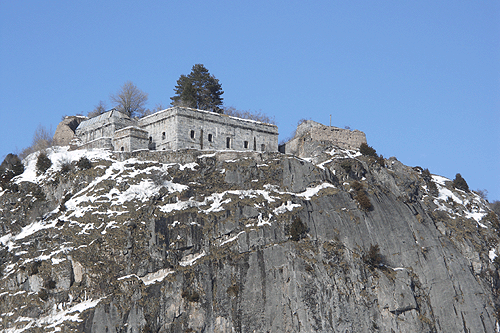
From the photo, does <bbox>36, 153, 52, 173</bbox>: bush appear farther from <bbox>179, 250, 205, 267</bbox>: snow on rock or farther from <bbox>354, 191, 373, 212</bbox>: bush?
<bbox>354, 191, 373, 212</bbox>: bush

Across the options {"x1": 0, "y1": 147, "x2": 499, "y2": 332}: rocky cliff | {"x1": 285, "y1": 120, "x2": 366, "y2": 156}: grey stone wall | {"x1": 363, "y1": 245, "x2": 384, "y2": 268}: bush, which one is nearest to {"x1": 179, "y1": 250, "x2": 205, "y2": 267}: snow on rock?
{"x1": 0, "y1": 147, "x2": 499, "y2": 332}: rocky cliff

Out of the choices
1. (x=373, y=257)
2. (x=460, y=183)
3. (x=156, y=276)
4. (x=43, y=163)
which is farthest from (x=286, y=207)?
(x=460, y=183)

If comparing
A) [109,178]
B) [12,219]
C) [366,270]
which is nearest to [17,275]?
[12,219]

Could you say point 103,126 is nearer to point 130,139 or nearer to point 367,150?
point 130,139

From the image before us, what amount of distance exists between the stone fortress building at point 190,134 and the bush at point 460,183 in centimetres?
1289

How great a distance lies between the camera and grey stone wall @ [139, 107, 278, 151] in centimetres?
8019

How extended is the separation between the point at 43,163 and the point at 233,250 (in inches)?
→ 1008

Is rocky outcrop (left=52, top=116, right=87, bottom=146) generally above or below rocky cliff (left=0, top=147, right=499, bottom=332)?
above

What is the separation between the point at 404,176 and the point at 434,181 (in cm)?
864

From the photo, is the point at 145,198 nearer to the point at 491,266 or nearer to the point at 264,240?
the point at 264,240

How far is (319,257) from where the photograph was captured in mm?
65375

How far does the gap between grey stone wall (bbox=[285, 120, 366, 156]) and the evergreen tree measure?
510 inches

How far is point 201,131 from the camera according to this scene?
3226 inches

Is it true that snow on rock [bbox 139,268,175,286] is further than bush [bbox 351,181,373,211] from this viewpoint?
No
